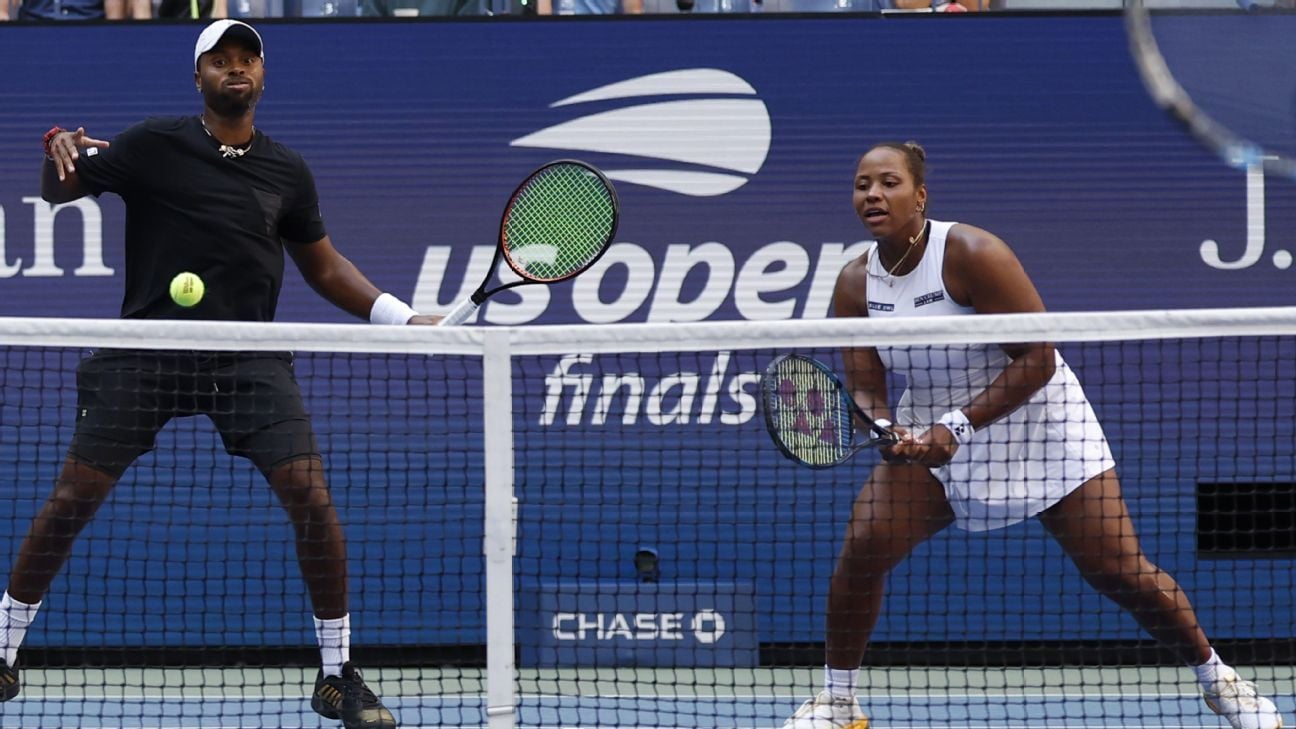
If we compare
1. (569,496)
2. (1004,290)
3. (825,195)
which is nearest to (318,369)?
(569,496)

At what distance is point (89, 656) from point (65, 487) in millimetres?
2464

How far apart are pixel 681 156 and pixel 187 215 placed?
2470 millimetres

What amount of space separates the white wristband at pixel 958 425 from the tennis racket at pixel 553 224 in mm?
980

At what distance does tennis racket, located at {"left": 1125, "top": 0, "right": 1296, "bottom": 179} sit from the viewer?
6262 mm

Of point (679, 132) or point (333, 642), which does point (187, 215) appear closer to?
point (333, 642)

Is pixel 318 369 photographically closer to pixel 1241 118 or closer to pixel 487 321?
pixel 487 321

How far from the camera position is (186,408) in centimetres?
430

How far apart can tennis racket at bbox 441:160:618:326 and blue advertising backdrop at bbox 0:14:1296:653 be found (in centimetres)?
189

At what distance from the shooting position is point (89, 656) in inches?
250

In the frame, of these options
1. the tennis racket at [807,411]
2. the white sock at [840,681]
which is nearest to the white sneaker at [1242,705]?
the white sock at [840,681]

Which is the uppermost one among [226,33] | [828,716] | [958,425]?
[226,33]

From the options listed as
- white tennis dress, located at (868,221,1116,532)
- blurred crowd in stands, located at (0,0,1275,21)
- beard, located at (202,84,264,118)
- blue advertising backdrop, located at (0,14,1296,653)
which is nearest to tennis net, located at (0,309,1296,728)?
blue advertising backdrop, located at (0,14,1296,653)

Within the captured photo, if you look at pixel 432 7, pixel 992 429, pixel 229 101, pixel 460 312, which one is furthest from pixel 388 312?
pixel 432 7

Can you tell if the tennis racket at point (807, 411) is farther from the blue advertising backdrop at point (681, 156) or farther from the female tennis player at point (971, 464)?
the blue advertising backdrop at point (681, 156)
